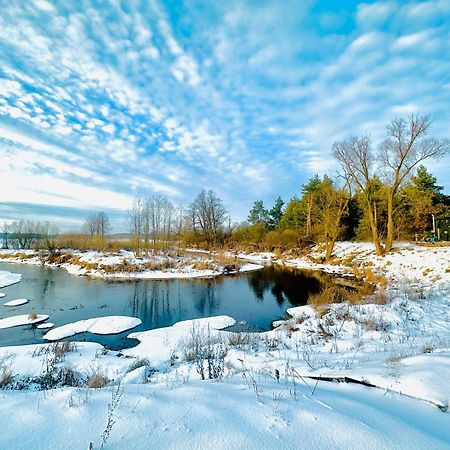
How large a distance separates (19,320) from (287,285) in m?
12.4

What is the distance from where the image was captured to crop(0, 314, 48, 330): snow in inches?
344

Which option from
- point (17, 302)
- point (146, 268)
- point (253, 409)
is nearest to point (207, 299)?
point (17, 302)

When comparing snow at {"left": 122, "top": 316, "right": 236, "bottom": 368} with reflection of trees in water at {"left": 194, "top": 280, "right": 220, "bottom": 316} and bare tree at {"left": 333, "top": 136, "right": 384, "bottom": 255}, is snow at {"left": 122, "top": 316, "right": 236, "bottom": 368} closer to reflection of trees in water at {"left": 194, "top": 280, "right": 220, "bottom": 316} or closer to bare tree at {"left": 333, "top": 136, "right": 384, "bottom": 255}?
reflection of trees in water at {"left": 194, "top": 280, "right": 220, "bottom": 316}

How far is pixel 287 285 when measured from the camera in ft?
50.0

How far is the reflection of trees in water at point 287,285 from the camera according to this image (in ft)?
40.7

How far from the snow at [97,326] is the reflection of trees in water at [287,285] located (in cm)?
608

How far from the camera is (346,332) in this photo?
6.59m

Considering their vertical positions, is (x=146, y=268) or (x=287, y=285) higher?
(x=146, y=268)

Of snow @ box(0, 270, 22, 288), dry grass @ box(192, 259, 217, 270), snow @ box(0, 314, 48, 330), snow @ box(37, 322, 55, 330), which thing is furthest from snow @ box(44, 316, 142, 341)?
dry grass @ box(192, 259, 217, 270)

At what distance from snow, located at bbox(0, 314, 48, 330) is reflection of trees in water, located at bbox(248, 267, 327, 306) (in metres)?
8.86

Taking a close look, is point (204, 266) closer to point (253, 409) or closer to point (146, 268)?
point (146, 268)

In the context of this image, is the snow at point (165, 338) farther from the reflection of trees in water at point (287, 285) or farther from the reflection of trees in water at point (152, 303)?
the reflection of trees in water at point (287, 285)

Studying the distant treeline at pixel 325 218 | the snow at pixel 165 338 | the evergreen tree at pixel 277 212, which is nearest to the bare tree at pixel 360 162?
the distant treeline at pixel 325 218

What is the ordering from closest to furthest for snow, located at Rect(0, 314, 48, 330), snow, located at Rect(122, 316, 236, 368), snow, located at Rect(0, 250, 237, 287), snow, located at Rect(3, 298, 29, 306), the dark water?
snow, located at Rect(122, 316, 236, 368)
snow, located at Rect(0, 314, 48, 330)
the dark water
snow, located at Rect(3, 298, 29, 306)
snow, located at Rect(0, 250, 237, 287)
